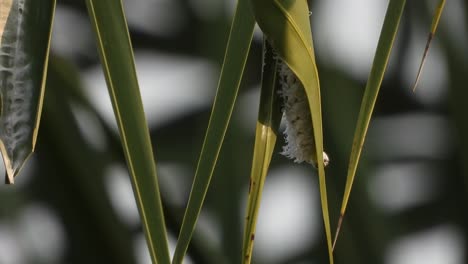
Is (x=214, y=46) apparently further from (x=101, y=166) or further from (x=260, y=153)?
(x=260, y=153)

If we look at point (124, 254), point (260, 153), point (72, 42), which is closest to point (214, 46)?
point (72, 42)

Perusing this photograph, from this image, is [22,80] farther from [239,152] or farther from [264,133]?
[239,152]

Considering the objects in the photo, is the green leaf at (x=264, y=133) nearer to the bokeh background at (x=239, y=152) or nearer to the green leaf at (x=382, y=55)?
the green leaf at (x=382, y=55)

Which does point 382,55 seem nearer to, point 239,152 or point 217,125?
point 217,125

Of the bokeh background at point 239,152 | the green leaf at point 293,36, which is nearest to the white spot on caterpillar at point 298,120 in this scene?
the green leaf at point 293,36

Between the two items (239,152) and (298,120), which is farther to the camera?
(239,152)

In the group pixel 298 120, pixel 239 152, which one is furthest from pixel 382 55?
pixel 239 152

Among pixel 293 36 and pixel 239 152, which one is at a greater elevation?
pixel 239 152
